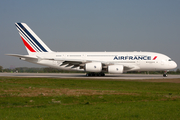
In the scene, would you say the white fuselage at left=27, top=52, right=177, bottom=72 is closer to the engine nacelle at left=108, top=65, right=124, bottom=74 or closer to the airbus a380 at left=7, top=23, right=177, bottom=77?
the airbus a380 at left=7, top=23, right=177, bottom=77

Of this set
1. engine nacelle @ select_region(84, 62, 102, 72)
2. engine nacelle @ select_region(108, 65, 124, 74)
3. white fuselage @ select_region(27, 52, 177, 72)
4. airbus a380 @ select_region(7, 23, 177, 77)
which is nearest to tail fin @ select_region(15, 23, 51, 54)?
airbus a380 @ select_region(7, 23, 177, 77)

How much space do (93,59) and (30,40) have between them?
13.3m

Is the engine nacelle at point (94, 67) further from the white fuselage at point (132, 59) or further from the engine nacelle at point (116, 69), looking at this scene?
the engine nacelle at point (116, 69)

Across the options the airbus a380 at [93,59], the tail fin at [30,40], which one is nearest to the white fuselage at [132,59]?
the airbus a380 at [93,59]

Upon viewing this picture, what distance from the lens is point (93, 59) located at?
3972 centimetres

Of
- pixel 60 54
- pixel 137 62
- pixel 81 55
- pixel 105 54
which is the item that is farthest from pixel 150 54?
pixel 60 54

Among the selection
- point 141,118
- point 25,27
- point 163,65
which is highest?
point 25,27

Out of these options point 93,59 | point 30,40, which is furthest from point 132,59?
point 30,40

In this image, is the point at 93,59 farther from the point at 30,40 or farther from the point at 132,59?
the point at 30,40

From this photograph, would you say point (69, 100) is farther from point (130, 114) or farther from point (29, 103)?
point (130, 114)

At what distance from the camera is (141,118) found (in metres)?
7.98

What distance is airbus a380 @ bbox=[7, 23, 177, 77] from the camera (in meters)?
37.5

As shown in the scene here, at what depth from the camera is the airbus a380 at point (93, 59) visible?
123ft

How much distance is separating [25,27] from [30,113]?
36316 mm
